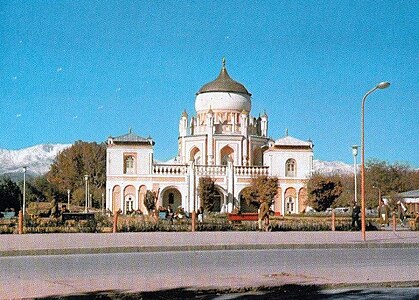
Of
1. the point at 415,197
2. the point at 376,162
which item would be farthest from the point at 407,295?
the point at 376,162

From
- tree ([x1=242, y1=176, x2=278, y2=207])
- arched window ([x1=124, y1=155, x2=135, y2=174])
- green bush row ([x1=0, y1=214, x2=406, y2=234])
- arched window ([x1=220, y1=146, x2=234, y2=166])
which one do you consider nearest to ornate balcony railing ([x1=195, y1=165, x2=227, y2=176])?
tree ([x1=242, y1=176, x2=278, y2=207])

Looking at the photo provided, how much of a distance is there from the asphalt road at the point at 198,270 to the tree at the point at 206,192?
51177mm

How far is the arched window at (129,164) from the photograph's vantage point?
238ft

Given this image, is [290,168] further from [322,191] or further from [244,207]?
[322,191]

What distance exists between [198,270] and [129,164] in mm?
60206

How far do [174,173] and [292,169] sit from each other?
12574 mm

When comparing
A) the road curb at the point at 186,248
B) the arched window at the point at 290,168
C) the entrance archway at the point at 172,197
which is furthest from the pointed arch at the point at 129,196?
the road curb at the point at 186,248

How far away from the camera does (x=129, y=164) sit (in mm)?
73000

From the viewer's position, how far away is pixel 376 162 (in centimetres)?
8481

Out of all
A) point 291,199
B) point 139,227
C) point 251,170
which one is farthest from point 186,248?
point 251,170

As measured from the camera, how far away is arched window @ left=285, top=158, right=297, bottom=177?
7388 cm

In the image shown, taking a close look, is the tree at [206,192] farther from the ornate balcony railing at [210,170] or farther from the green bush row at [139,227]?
the green bush row at [139,227]

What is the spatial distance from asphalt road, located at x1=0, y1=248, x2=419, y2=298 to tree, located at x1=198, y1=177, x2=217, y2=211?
5118 centimetres

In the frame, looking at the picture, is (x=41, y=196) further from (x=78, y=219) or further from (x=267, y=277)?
(x=267, y=277)
